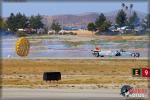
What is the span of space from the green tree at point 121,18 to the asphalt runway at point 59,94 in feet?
441

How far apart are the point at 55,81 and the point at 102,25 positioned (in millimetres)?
122278

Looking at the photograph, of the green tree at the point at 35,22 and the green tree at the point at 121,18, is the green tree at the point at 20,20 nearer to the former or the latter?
the green tree at the point at 35,22

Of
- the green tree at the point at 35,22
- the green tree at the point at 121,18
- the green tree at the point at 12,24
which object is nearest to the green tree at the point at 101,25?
the green tree at the point at 121,18

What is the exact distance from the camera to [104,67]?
46188 mm

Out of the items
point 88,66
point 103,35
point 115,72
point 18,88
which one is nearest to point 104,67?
point 88,66

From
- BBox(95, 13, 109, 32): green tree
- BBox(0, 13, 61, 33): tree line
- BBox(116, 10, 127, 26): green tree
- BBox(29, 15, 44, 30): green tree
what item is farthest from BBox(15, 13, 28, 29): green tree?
BBox(116, 10, 127, 26): green tree

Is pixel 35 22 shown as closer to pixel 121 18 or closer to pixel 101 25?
pixel 101 25

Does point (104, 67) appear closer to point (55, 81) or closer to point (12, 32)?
point (55, 81)

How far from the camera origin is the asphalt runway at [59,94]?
2333 centimetres

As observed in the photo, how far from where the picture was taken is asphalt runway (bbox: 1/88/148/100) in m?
23.3

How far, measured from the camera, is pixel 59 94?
24938mm

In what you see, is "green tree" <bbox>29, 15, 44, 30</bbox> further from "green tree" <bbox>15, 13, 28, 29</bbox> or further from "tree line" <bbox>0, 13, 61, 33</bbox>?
"green tree" <bbox>15, 13, 28, 29</bbox>

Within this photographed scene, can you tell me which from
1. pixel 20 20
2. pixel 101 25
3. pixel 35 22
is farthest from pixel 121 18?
pixel 20 20

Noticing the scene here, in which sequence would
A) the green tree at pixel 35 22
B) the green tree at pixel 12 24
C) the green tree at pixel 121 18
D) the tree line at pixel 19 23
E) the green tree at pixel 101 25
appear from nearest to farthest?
the tree line at pixel 19 23, the green tree at pixel 12 24, the green tree at pixel 101 25, the green tree at pixel 121 18, the green tree at pixel 35 22
